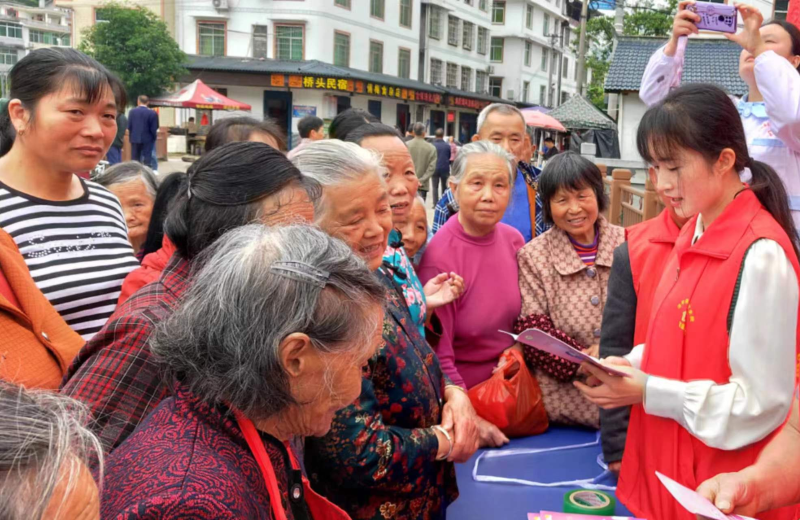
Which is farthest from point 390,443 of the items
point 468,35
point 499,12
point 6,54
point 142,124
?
point 6,54

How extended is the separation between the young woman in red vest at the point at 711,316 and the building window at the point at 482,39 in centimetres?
3910

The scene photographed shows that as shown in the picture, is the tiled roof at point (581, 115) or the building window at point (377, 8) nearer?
the tiled roof at point (581, 115)

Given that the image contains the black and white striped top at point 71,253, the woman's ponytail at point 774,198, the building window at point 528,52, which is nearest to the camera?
the woman's ponytail at point 774,198

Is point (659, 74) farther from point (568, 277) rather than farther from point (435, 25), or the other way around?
point (435, 25)

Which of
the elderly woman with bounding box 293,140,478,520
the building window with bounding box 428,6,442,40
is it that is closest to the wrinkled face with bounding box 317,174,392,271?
the elderly woman with bounding box 293,140,478,520

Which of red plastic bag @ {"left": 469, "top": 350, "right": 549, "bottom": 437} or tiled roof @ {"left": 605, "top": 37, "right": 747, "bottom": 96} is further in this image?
tiled roof @ {"left": 605, "top": 37, "right": 747, "bottom": 96}

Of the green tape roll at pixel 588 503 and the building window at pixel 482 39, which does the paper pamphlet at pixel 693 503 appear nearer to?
the green tape roll at pixel 588 503

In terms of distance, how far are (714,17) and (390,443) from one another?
2.43 m

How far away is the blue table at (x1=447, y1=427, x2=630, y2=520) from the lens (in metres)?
2.41

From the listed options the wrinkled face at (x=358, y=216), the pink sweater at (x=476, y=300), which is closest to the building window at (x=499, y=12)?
the pink sweater at (x=476, y=300)

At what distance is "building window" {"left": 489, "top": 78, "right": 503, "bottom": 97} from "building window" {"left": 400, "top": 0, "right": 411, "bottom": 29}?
11158mm

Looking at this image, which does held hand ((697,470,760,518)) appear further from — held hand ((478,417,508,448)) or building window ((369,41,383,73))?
building window ((369,41,383,73))

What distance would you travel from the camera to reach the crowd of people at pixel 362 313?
3.90ft

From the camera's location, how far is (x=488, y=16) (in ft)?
129
